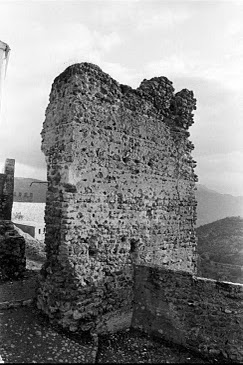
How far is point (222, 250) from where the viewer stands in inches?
764

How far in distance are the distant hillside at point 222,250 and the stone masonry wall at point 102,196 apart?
708cm

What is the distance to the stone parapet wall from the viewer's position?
368 inches

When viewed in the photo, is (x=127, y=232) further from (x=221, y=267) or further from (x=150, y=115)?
(x=221, y=267)

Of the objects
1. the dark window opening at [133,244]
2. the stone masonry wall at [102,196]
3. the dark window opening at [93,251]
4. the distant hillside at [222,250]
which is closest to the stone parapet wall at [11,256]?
the stone masonry wall at [102,196]

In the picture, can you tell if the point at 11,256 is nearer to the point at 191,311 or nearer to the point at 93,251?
the point at 93,251

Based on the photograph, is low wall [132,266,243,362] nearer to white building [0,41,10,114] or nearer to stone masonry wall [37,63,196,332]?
stone masonry wall [37,63,196,332]

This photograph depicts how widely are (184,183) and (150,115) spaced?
1.99m

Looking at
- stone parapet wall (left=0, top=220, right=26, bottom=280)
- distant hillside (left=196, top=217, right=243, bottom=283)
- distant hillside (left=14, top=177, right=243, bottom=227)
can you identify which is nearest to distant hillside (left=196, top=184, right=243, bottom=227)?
distant hillside (left=14, top=177, right=243, bottom=227)

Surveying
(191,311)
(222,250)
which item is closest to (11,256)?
(191,311)

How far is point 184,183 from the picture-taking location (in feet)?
27.3

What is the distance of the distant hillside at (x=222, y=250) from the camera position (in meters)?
16.2

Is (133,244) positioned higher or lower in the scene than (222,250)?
higher

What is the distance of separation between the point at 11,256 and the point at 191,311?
5798mm

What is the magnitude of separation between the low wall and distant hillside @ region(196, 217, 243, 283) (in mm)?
7270
